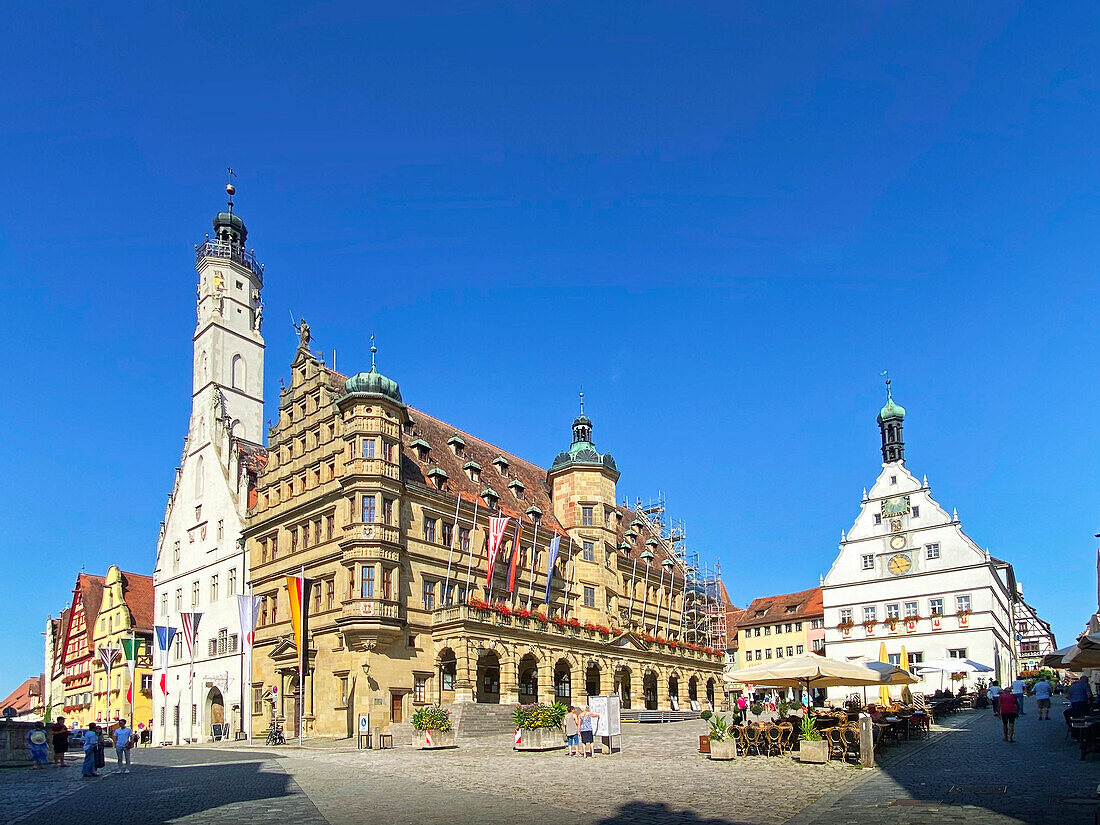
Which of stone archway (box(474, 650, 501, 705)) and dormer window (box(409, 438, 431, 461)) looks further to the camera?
dormer window (box(409, 438, 431, 461))

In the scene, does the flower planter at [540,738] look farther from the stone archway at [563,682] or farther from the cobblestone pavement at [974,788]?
the stone archway at [563,682]

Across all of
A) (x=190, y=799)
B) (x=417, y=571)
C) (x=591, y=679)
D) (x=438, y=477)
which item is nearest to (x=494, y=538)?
(x=417, y=571)

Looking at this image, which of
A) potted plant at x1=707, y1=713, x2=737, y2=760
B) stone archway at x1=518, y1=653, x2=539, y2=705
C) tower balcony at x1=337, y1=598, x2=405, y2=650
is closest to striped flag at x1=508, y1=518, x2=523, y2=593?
stone archway at x1=518, y1=653, x2=539, y2=705

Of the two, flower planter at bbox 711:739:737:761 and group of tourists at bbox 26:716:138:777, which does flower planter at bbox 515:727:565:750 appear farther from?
group of tourists at bbox 26:716:138:777

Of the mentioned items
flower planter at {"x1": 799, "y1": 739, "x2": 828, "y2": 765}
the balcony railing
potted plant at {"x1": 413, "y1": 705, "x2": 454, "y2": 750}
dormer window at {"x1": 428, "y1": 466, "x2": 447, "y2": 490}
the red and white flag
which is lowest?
potted plant at {"x1": 413, "y1": 705, "x2": 454, "y2": 750}

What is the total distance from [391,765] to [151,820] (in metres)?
12.0

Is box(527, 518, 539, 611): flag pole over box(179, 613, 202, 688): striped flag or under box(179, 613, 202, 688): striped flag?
over

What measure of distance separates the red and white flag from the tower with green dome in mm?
37398

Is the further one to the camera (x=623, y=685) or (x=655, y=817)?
(x=623, y=685)

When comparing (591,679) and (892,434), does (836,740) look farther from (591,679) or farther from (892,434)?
(892,434)

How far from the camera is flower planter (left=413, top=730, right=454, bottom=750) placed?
3534 cm

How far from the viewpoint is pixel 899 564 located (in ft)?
237

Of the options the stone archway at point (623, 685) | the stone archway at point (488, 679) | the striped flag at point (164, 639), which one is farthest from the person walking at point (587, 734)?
the striped flag at point (164, 639)

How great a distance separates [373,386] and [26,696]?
96.5m
